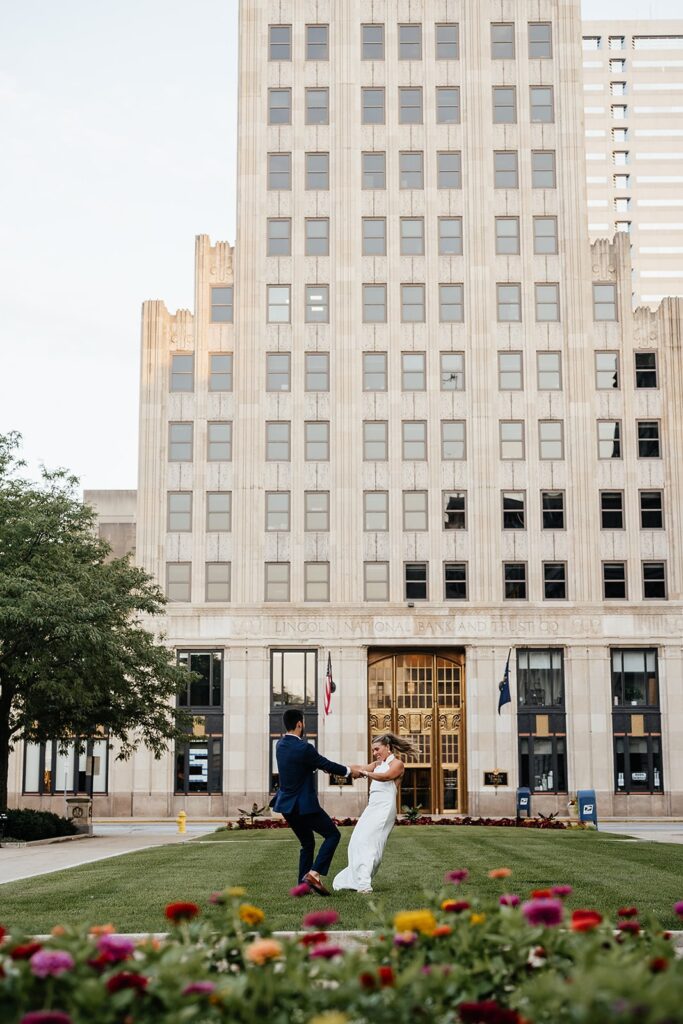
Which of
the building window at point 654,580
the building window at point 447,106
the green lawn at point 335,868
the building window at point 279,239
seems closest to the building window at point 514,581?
the building window at point 654,580

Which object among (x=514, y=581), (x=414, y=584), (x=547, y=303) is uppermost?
(x=547, y=303)

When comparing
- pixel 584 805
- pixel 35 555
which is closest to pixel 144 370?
pixel 35 555

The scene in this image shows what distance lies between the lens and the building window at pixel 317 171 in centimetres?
6217

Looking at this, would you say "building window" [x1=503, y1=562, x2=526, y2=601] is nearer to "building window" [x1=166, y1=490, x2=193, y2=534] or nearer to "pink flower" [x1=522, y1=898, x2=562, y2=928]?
"building window" [x1=166, y1=490, x2=193, y2=534]

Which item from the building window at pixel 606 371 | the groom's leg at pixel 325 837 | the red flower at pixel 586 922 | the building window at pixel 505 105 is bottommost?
the groom's leg at pixel 325 837

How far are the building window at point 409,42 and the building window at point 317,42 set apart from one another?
3742 mm

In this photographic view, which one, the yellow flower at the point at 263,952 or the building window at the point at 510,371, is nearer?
the yellow flower at the point at 263,952

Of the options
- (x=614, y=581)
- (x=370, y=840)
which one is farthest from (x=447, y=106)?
(x=370, y=840)

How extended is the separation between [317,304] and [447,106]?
12256mm

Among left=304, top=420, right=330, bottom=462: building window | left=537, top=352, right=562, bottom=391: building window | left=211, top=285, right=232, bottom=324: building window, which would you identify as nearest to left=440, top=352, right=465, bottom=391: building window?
left=537, top=352, right=562, bottom=391: building window

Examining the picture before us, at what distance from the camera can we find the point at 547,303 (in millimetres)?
60906

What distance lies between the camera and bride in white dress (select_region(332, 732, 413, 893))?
601 inches

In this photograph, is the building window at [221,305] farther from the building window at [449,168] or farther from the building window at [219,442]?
the building window at [449,168]

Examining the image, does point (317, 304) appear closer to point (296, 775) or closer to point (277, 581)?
point (277, 581)
